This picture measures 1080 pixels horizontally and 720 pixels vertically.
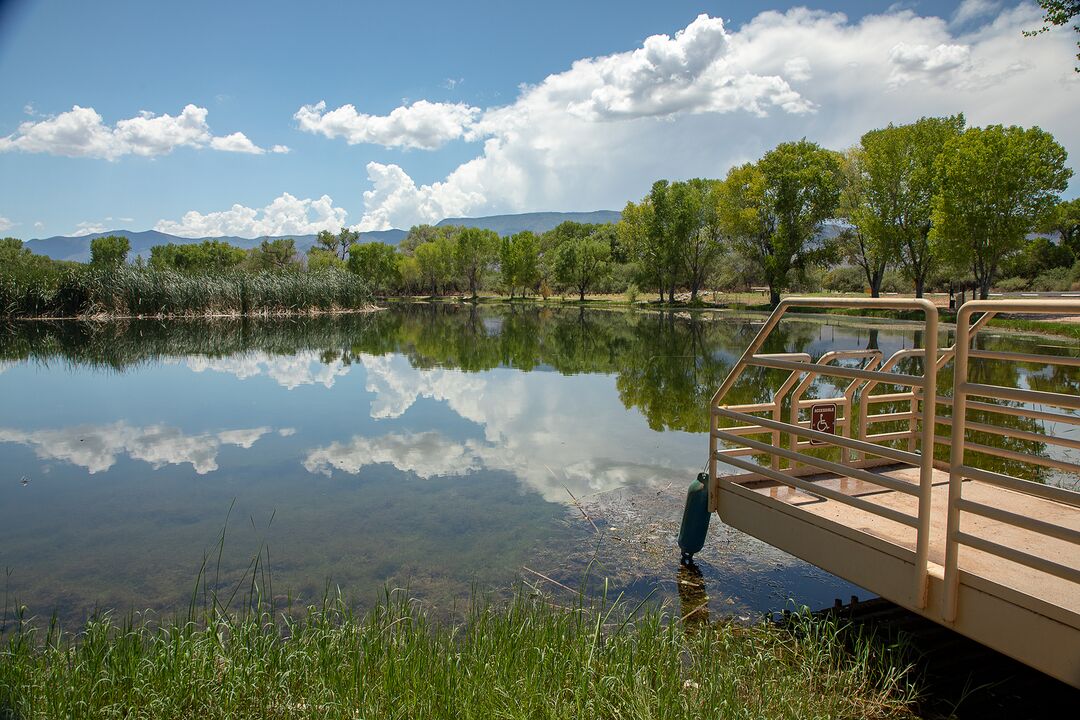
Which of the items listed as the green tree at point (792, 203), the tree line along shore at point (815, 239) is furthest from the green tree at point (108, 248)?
the green tree at point (792, 203)

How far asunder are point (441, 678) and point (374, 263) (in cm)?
8965

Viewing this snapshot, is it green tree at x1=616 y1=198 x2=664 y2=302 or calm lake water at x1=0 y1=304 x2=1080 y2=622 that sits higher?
green tree at x1=616 y1=198 x2=664 y2=302

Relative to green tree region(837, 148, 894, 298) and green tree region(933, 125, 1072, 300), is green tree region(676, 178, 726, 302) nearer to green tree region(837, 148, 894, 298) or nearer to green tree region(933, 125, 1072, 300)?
green tree region(837, 148, 894, 298)

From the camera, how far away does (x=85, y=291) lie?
3847cm

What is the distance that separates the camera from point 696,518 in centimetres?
561

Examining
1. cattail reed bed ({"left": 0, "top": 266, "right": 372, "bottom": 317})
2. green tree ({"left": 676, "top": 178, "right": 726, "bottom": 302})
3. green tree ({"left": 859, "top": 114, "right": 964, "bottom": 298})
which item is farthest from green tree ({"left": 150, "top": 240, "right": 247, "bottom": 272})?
green tree ({"left": 859, "top": 114, "right": 964, "bottom": 298})

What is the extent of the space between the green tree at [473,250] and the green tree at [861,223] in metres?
43.1

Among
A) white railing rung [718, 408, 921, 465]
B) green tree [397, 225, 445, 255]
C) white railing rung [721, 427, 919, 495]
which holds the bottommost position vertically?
white railing rung [721, 427, 919, 495]

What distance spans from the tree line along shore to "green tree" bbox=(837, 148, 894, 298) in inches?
5.0

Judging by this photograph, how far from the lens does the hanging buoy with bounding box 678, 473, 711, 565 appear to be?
5.56 meters

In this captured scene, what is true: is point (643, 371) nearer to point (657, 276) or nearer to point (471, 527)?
point (471, 527)

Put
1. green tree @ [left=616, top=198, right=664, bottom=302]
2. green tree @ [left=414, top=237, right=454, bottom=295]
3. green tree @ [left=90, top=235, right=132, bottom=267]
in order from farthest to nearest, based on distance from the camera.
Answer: green tree @ [left=90, top=235, right=132, bottom=267]
green tree @ [left=414, top=237, right=454, bottom=295]
green tree @ [left=616, top=198, right=664, bottom=302]

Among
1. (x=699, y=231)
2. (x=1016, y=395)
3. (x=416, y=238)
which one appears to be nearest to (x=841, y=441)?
(x=1016, y=395)

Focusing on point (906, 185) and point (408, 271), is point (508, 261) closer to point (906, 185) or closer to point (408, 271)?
point (408, 271)
